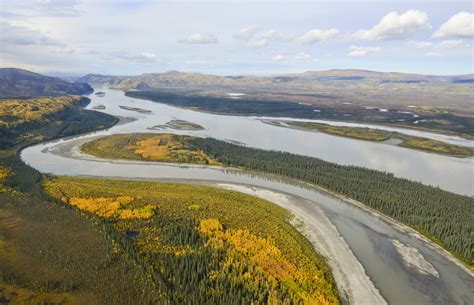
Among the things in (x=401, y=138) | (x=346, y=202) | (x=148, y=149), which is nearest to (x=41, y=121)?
(x=148, y=149)

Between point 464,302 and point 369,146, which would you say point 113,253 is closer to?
point 464,302

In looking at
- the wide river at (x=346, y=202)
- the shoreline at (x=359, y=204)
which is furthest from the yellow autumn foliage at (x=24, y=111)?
the shoreline at (x=359, y=204)

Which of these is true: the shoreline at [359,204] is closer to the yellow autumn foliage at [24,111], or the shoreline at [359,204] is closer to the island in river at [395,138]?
the yellow autumn foliage at [24,111]

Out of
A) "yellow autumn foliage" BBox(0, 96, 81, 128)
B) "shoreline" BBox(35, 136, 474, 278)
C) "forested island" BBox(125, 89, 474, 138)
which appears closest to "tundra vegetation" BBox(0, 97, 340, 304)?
"shoreline" BBox(35, 136, 474, 278)

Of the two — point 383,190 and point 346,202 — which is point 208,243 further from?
point 383,190

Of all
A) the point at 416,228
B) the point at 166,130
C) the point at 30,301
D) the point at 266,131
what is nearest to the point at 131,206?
the point at 30,301

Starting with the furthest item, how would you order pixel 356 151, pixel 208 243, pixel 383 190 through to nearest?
pixel 356 151
pixel 383 190
pixel 208 243
